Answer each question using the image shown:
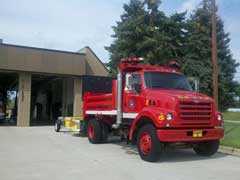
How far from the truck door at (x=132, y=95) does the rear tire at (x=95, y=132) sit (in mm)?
2745

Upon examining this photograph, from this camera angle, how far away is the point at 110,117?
16.8 m

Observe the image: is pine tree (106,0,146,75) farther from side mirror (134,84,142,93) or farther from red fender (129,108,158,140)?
red fender (129,108,158,140)

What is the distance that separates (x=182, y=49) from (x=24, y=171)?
24384mm

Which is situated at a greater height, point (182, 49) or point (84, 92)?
point (182, 49)

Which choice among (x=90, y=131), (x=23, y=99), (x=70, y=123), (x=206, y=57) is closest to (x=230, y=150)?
(x=90, y=131)

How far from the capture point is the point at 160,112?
12.4 metres

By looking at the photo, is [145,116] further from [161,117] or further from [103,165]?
[103,165]

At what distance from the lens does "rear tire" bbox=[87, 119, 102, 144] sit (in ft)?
56.6

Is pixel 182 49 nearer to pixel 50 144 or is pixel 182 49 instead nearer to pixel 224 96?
pixel 224 96

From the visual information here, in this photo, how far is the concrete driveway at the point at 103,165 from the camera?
33.0ft

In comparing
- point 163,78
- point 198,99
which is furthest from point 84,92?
point 198,99

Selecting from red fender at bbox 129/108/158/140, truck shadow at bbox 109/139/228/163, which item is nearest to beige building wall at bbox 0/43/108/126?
truck shadow at bbox 109/139/228/163

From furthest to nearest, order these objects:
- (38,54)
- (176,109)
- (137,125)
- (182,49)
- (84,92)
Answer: (182,49), (38,54), (84,92), (137,125), (176,109)

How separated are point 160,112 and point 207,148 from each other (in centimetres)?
247
